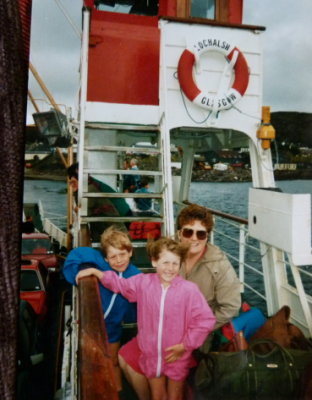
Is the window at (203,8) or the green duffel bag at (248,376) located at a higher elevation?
the window at (203,8)

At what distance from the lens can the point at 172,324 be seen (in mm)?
2018

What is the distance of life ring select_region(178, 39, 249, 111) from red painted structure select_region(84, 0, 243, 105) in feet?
2.95

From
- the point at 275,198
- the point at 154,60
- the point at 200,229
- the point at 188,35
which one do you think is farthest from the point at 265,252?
the point at 154,60

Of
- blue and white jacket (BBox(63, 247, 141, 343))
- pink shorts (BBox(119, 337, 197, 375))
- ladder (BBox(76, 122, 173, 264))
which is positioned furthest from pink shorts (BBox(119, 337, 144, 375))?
ladder (BBox(76, 122, 173, 264))

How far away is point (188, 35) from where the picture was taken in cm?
456

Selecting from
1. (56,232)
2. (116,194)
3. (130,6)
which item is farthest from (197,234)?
(56,232)

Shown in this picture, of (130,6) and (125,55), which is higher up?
(130,6)

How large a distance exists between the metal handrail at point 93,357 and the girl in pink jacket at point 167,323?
0.56 meters

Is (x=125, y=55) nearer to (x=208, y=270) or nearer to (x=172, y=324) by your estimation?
(x=208, y=270)

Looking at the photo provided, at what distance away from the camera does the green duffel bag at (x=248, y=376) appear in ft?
6.49

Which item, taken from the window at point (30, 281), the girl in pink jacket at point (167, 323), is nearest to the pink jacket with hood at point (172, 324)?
the girl in pink jacket at point (167, 323)

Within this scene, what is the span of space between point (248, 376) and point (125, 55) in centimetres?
441

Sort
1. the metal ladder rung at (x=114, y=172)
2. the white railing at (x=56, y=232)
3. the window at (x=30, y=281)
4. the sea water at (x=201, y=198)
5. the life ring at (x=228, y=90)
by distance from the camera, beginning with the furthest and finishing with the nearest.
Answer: the sea water at (x=201, y=198) < the white railing at (x=56, y=232) < the window at (x=30, y=281) < the life ring at (x=228, y=90) < the metal ladder rung at (x=114, y=172)

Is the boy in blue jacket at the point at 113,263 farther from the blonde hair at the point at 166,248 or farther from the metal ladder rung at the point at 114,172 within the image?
the metal ladder rung at the point at 114,172
